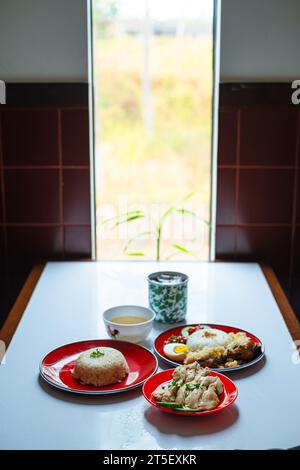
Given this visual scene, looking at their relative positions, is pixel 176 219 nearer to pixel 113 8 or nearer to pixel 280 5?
pixel 280 5

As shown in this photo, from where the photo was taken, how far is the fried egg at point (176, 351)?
1.57 m

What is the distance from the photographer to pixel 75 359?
62.9 inches

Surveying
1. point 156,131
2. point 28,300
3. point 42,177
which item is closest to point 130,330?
point 28,300

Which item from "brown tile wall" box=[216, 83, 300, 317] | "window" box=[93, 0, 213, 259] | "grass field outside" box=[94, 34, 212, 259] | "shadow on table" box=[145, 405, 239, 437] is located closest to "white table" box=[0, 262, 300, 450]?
"shadow on table" box=[145, 405, 239, 437]

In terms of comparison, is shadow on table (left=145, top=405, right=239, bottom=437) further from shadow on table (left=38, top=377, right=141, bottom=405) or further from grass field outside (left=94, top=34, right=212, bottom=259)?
grass field outside (left=94, top=34, right=212, bottom=259)

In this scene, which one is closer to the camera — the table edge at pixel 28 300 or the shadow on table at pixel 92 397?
the shadow on table at pixel 92 397

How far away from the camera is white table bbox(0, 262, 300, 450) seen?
124 centimetres

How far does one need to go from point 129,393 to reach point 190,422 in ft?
0.63

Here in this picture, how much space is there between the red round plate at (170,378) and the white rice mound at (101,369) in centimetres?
10

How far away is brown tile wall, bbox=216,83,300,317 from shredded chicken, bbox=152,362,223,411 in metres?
1.29

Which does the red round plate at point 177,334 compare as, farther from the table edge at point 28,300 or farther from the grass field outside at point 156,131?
the grass field outside at point 156,131

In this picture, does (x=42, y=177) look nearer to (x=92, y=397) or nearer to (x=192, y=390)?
(x=92, y=397)

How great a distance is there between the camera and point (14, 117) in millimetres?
2545

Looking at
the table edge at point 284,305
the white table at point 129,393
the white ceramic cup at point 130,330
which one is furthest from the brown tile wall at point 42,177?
the white ceramic cup at point 130,330
